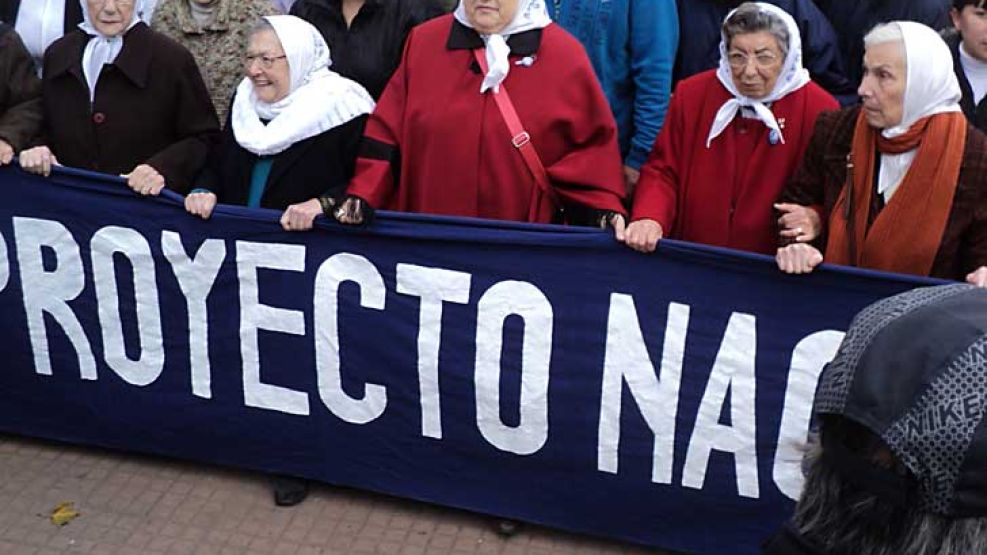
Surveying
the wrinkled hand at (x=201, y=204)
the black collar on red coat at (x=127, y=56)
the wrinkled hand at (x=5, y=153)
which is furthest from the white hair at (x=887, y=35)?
the wrinkled hand at (x=5, y=153)

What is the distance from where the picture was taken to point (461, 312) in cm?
427

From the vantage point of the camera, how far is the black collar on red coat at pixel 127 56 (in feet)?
16.0

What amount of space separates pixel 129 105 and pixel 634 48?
197 cm

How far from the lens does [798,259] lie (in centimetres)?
380

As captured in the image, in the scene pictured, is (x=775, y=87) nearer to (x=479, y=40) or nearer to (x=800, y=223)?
(x=800, y=223)

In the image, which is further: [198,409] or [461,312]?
[198,409]

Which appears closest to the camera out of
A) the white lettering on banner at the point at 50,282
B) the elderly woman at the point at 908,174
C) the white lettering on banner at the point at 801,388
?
the elderly woman at the point at 908,174

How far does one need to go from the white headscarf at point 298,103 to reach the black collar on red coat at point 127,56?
0.46 metres

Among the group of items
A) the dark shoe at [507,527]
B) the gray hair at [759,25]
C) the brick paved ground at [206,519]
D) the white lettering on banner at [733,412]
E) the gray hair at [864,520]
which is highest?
the gray hair at [759,25]

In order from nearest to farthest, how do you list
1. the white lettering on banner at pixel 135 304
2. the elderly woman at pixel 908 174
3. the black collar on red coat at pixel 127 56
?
1. the elderly woman at pixel 908 174
2. the white lettering on banner at pixel 135 304
3. the black collar on red coat at pixel 127 56

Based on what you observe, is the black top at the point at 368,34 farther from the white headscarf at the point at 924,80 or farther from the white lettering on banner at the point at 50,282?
the white headscarf at the point at 924,80

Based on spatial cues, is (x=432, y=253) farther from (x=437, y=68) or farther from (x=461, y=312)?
(x=437, y=68)

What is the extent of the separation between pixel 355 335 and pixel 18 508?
1.44 metres

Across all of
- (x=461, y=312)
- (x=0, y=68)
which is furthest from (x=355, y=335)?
(x=0, y=68)
